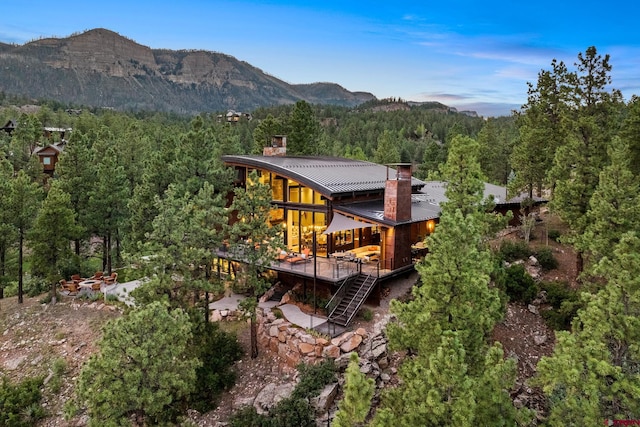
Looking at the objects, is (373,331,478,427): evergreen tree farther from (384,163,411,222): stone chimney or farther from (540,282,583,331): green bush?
(540,282,583,331): green bush

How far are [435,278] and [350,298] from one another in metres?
7.25

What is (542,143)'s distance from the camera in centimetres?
2392

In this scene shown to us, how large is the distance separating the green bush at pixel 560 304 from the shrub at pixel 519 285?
64 centimetres

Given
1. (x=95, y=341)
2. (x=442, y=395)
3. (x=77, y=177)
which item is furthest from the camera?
(x=77, y=177)

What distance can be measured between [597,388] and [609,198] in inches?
311

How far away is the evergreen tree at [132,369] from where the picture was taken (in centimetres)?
988

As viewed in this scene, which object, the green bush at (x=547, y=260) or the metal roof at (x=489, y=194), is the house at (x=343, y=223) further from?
the green bush at (x=547, y=260)

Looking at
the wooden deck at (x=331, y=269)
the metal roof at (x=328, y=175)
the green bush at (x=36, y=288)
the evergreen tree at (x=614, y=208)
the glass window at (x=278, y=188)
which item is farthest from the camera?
the green bush at (x=36, y=288)

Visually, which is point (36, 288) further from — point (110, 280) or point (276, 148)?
point (276, 148)

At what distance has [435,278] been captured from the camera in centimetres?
941

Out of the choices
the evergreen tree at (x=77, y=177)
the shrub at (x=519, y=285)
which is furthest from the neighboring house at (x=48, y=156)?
the shrub at (x=519, y=285)

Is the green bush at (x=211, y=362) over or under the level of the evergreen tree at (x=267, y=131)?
under

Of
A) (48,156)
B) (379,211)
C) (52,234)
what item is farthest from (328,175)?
(48,156)

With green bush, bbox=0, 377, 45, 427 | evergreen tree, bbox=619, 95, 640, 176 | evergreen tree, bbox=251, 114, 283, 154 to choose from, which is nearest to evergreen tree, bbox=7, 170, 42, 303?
green bush, bbox=0, 377, 45, 427
